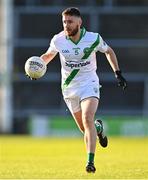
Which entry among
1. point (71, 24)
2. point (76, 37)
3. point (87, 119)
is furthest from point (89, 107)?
point (71, 24)

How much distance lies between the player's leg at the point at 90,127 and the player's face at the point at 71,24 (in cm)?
97

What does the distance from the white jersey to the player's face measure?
0.82 feet

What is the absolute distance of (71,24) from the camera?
1191cm

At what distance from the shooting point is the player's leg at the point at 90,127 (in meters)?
11.5

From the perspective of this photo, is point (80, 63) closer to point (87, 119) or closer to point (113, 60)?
point (113, 60)

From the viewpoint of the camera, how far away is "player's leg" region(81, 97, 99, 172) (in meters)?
11.5

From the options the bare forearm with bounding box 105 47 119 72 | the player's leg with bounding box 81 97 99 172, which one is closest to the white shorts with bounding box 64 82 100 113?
the player's leg with bounding box 81 97 99 172

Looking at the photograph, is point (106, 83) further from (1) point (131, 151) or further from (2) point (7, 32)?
(1) point (131, 151)

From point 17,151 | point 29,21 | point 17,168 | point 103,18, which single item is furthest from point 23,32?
point 17,168

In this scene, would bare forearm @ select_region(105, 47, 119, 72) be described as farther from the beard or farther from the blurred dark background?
the blurred dark background

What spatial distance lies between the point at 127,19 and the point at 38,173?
2203 cm

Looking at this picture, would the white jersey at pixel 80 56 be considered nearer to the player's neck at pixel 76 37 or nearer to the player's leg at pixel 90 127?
the player's neck at pixel 76 37

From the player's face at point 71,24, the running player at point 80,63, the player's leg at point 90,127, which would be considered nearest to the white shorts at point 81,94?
the running player at point 80,63

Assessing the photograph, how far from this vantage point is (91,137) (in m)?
11.6
